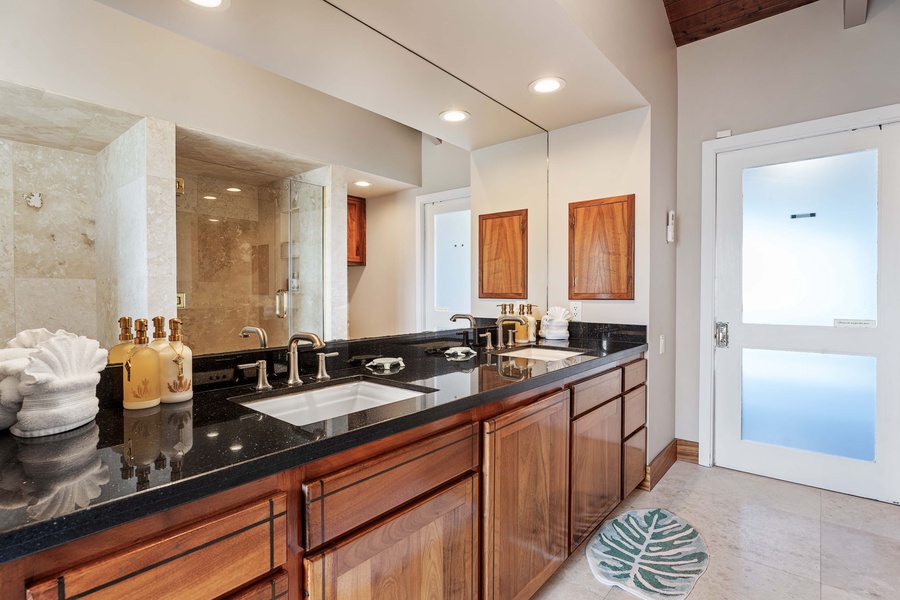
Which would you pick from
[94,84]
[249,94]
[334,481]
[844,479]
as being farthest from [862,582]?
[94,84]

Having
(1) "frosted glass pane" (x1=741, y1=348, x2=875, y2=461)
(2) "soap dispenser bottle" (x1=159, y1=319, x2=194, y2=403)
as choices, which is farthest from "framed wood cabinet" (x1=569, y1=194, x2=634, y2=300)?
(2) "soap dispenser bottle" (x1=159, y1=319, x2=194, y2=403)

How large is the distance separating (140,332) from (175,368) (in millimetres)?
124

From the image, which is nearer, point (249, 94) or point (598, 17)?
point (249, 94)

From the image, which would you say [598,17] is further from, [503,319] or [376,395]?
[376,395]

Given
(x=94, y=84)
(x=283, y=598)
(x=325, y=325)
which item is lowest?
(x=283, y=598)

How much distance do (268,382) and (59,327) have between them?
0.55 meters

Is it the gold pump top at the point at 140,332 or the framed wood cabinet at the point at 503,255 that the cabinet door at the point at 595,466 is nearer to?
the framed wood cabinet at the point at 503,255

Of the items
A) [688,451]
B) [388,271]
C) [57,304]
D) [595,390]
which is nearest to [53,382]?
[57,304]

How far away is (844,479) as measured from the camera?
8.12ft

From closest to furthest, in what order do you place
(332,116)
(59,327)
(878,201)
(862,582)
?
1. (59,327)
2. (332,116)
3. (862,582)
4. (878,201)

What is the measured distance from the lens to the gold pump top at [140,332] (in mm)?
1079

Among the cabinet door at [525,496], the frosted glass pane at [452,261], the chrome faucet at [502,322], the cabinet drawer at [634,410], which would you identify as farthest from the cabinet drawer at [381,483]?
the cabinet drawer at [634,410]

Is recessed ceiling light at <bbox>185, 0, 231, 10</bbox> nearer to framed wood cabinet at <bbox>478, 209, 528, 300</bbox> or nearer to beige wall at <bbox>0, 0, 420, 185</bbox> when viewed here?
beige wall at <bbox>0, 0, 420, 185</bbox>

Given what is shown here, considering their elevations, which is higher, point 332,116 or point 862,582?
point 332,116
